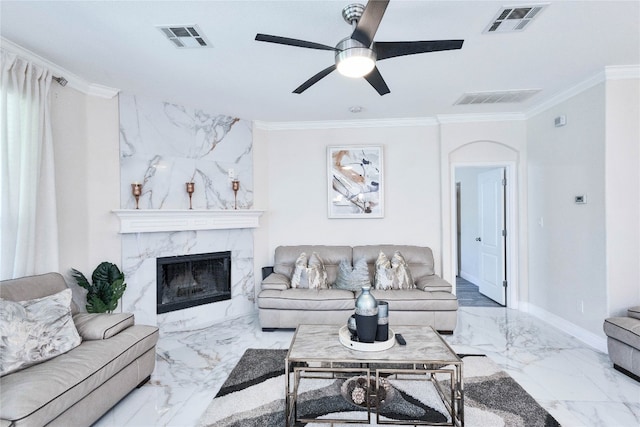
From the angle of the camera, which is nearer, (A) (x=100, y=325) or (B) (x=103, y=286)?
(A) (x=100, y=325)

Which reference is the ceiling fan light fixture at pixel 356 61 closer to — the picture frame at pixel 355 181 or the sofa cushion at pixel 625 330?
the picture frame at pixel 355 181

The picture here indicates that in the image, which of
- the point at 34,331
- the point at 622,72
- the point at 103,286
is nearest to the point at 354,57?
the point at 34,331

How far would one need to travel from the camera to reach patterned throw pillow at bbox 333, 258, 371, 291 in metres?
3.82

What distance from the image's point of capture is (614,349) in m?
2.69

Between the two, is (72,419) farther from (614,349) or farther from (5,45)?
(614,349)

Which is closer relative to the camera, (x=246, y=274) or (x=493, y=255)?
(x=246, y=274)

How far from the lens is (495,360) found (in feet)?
9.60

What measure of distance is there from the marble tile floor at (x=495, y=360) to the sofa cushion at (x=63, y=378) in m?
0.39

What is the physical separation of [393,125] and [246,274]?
9.52ft

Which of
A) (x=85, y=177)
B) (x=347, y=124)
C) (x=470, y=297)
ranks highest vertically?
(x=347, y=124)

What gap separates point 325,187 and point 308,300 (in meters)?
1.74

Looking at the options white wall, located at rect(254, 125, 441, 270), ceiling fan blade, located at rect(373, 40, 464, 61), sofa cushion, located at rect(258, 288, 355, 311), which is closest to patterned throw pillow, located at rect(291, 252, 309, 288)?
sofa cushion, located at rect(258, 288, 355, 311)

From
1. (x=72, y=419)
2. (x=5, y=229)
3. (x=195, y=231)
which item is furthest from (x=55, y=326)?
(x=195, y=231)

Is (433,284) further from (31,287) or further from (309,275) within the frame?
(31,287)
